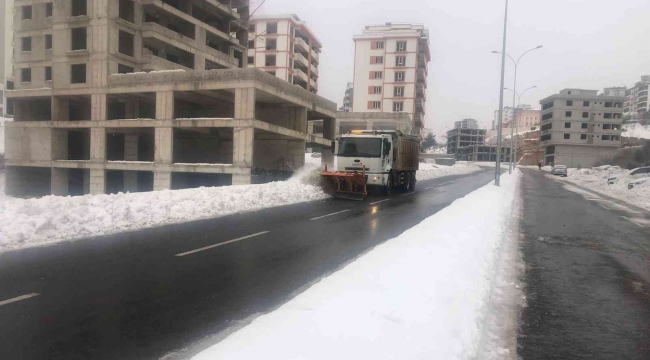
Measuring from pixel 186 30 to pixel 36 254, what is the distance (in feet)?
125

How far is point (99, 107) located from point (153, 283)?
32344mm

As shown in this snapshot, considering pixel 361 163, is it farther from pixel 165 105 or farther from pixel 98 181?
pixel 98 181

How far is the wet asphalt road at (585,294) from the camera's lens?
14.2ft

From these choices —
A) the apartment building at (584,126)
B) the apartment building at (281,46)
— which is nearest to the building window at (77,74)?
the apartment building at (281,46)

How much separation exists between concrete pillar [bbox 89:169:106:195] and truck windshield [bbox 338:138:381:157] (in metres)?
22.6

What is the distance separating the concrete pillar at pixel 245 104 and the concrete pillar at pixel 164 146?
5.85 metres

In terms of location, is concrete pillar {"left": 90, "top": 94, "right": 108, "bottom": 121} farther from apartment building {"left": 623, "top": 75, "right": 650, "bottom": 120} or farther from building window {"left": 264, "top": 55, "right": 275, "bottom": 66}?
apartment building {"left": 623, "top": 75, "right": 650, "bottom": 120}

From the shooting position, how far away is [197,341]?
4.04 metres

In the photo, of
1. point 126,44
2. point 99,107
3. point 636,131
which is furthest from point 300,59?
point 636,131

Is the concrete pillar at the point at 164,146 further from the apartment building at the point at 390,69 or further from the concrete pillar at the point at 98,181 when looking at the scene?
the apartment building at the point at 390,69

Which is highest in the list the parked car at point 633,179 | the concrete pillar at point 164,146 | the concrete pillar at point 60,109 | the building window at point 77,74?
the building window at point 77,74

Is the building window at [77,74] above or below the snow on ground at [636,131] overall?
below

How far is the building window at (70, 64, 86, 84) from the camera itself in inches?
1395

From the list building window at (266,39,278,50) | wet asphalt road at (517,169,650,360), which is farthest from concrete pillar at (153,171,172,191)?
building window at (266,39,278,50)
